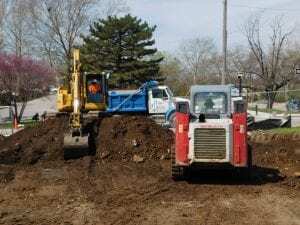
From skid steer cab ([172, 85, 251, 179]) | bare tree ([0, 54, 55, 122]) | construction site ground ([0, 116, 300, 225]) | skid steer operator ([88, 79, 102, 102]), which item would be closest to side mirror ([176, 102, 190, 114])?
skid steer cab ([172, 85, 251, 179])

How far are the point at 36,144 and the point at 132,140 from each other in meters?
3.35

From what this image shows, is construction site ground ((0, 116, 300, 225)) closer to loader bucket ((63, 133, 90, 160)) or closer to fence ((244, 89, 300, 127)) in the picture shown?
loader bucket ((63, 133, 90, 160))

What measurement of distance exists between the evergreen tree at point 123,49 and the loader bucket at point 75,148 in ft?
110

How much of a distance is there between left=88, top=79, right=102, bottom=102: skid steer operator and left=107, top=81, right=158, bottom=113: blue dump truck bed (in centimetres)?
1068

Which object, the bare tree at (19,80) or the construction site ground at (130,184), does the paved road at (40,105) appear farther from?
the construction site ground at (130,184)

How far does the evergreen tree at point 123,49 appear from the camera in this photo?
2029 inches

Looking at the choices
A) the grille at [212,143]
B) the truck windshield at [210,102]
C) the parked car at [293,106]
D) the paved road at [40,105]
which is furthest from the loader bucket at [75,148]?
the paved road at [40,105]

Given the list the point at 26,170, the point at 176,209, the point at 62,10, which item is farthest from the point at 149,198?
the point at 62,10

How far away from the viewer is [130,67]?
170 feet

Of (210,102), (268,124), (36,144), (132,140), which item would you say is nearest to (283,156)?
(210,102)

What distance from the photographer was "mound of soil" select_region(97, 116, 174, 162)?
58.3 ft

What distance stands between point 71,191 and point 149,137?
6.61m

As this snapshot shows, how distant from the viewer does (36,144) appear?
19422mm

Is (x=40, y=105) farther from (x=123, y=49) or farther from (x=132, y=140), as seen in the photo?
(x=132, y=140)
